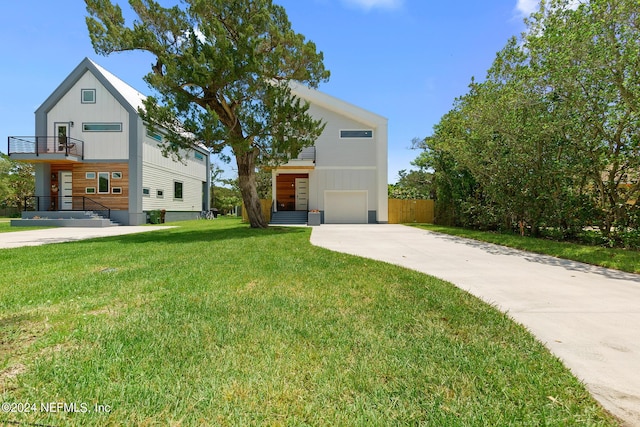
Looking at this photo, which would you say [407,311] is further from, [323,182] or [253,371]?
[323,182]

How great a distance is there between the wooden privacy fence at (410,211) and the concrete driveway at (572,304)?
43.5 ft

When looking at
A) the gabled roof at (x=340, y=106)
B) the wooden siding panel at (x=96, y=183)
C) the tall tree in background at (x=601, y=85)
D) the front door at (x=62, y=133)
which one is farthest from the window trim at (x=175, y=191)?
the tall tree in background at (x=601, y=85)

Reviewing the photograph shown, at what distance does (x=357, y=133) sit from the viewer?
20.0 metres

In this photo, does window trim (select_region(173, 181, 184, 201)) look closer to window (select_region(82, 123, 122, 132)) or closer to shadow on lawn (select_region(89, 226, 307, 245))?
window (select_region(82, 123, 122, 132))

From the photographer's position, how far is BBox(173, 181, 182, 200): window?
2292 cm

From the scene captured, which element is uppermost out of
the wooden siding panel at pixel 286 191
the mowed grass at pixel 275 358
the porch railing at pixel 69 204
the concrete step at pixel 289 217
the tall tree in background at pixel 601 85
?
the tall tree in background at pixel 601 85

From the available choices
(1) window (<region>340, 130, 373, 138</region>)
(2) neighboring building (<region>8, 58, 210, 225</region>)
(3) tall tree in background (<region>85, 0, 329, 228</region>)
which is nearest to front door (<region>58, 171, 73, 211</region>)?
(2) neighboring building (<region>8, 58, 210, 225</region>)

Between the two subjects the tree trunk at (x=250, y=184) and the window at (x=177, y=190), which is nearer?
the tree trunk at (x=250, y=184)

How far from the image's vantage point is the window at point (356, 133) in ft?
65.3

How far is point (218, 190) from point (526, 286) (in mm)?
36539

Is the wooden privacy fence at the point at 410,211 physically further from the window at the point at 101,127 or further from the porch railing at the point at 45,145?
the porch railing at the point at 45,145

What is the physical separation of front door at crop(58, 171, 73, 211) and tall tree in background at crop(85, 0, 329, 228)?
10719 mm

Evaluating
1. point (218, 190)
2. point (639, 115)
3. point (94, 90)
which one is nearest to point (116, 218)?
point (94, 90)

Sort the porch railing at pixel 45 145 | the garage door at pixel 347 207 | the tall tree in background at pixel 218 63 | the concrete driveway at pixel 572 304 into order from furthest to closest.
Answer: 1. the garage door at pixel 347 207
2. the porch railing at pixel 45 145
3. the tall tree in background at pixel 218 63
4. the concrete driveway at pixel 572 304
